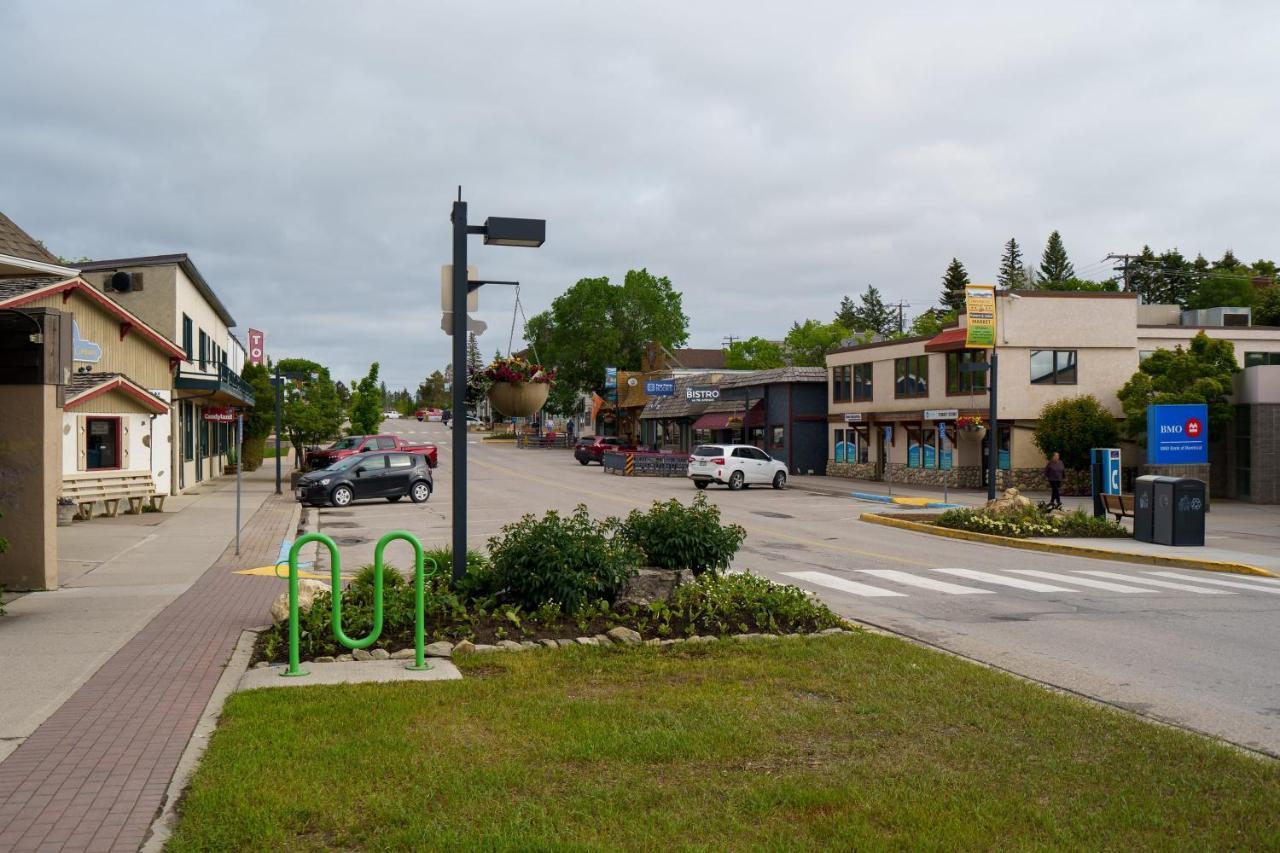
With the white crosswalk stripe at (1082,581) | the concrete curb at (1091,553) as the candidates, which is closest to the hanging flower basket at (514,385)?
the white crosswalk stripe at (1082,581)

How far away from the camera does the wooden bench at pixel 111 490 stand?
74.1 ft

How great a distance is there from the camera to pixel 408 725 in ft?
21.7

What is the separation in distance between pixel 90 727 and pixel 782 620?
19.9 ft

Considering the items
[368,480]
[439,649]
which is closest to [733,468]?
[368,480]

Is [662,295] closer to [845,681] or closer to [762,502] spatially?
[762,502]

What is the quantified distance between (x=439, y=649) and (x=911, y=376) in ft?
118

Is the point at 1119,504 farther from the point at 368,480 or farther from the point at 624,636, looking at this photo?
the point at 368,480

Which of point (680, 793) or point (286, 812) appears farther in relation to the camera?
point (680, 793)

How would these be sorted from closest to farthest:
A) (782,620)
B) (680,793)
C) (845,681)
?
(680,793)
(845,681)
(782,620)

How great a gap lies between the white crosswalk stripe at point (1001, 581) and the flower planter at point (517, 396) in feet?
24.6

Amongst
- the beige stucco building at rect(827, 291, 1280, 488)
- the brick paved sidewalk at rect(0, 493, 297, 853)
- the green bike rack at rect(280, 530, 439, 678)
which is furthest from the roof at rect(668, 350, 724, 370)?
the green bike rack at rect(280, 530, 439, 678)

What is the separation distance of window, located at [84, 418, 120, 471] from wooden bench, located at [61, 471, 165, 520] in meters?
0.60

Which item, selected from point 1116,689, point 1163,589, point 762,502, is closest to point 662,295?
point 762,502

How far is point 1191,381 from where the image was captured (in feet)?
112
